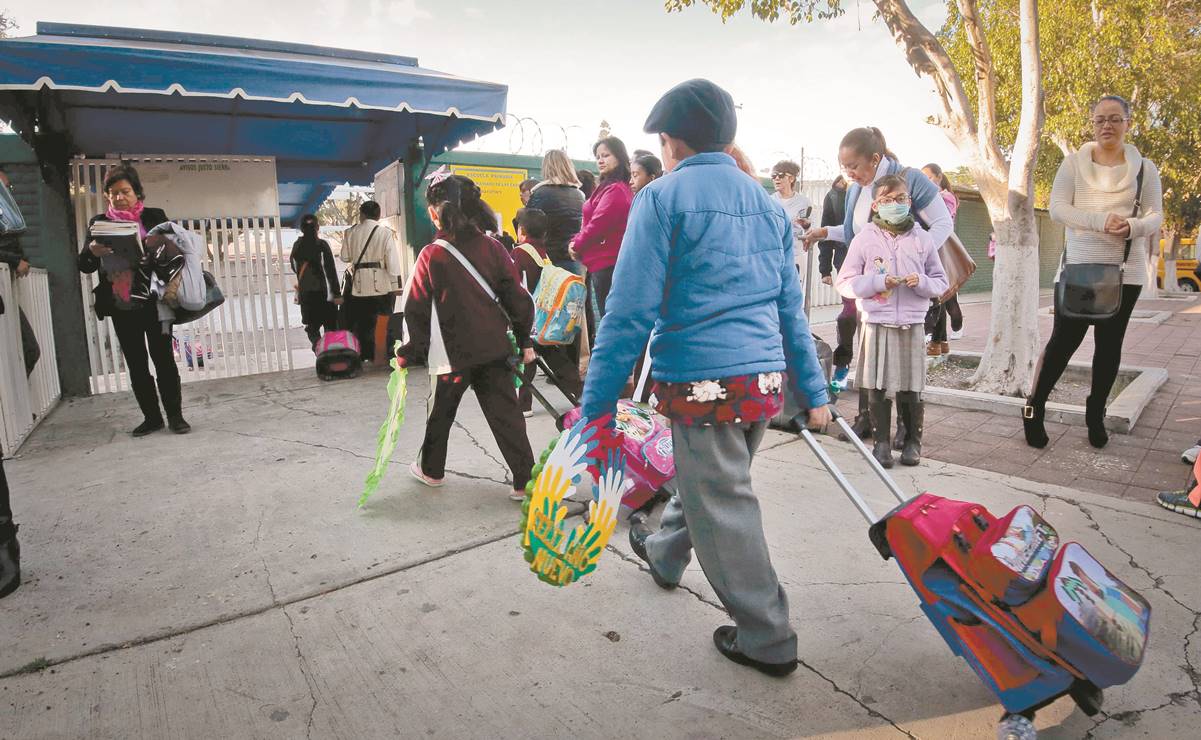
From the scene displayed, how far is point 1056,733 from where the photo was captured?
77.3 inches

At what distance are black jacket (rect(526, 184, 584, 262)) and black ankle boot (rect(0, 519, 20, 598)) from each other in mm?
3843

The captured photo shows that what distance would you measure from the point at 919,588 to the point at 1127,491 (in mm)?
2548

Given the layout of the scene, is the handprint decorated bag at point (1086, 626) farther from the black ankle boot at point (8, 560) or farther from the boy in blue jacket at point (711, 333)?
the black ankle boot at point (8, 560)

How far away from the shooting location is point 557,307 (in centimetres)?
462

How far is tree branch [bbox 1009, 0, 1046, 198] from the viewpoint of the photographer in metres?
5.26

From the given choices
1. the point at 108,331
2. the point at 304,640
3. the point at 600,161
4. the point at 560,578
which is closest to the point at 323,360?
the point at 108,331

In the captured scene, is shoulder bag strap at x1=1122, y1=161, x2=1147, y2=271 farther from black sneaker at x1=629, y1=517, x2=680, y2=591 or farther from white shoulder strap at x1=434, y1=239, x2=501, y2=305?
white shoulder strap at x1=434, y1=239, x2=501, y2=305

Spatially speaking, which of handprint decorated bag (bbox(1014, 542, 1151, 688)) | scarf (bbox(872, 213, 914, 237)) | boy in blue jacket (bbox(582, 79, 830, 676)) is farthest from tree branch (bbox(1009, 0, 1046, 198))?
handprint decorated bag (bbox(1014, 542, 1151, 688))

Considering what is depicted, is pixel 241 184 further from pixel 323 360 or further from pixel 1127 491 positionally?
pixel 1127 491

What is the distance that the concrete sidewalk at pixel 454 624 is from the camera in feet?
6.77

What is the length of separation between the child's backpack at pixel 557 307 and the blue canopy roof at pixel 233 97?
8.91 ft

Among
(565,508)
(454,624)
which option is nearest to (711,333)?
(565,508)

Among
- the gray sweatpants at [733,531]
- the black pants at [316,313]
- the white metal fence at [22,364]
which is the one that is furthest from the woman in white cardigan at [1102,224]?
the black pants at [316,313]

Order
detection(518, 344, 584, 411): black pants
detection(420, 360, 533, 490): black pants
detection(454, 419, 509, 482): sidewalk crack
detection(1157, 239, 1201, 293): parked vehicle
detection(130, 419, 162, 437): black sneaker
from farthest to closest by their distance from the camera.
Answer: detection(1157, 239, 1201, 293): parked vehicle < detection(130, 419, 162, 437): black sneaker < detection(518, 344, 584, 411): black pants < detection(454, 419, 509, 482): sidewalk crack < detection(420, 360, 533, 490): black pants
